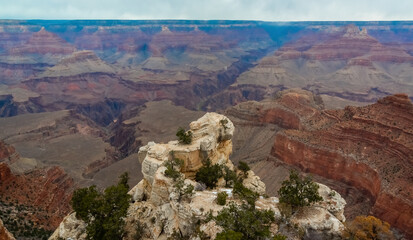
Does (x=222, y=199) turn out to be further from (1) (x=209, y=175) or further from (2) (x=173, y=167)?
(1) (x=209, y=175)

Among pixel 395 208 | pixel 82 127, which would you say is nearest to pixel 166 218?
pixel 395 208

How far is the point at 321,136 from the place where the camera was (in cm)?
5888

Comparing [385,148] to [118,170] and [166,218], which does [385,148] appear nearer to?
[166,218]

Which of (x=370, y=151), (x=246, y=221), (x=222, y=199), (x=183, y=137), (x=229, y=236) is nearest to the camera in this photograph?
(x=229, y=236)

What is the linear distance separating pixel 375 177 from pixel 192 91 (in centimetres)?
14910

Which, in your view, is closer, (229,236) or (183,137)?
(229,236)

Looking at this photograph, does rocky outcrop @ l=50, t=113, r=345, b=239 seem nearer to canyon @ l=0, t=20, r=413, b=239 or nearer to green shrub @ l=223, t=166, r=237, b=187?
green shrub @ l=223, t=166, r=237, b=187

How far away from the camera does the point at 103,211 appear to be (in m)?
25.8

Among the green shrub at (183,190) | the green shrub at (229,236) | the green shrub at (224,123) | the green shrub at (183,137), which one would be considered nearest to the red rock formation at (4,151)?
the green shrub at (183,137)

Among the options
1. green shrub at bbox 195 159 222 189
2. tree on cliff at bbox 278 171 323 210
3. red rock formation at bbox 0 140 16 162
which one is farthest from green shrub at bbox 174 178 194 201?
red rock formation at bbox 0 140 16 162

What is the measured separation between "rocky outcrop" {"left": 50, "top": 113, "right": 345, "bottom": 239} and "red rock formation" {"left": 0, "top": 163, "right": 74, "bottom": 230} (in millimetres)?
15330

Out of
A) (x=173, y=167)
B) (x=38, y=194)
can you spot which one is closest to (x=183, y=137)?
(x=173, y=167)

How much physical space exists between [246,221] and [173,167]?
11.7 metres

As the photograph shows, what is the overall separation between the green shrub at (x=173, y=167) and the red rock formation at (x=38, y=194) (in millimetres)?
21697
